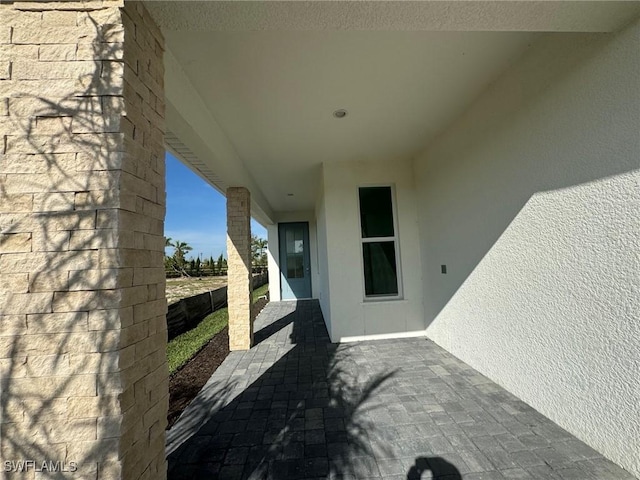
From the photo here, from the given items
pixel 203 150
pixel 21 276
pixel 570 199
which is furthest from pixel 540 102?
pixel 21 276

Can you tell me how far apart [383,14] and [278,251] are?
342 inches

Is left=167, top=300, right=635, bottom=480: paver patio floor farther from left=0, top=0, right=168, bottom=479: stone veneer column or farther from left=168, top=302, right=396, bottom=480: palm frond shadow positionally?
left=0, top=0, right=168, bottom=479: stone veneer column

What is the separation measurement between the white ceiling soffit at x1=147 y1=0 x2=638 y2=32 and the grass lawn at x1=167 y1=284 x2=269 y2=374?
3401mm

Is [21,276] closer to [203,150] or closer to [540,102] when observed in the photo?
[203,150]

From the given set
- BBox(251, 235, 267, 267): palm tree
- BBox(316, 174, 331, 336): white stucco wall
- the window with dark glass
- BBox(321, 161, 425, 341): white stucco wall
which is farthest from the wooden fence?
BBox(251, 235, 267, 267): palm tree

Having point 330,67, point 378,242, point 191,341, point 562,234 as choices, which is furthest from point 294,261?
point 562,234

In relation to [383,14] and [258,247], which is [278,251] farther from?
[258,247]

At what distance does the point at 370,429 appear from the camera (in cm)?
233

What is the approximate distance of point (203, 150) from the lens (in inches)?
117

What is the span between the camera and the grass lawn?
426 centimetres

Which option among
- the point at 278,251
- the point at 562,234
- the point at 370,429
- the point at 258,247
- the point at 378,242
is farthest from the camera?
the point at 258,247

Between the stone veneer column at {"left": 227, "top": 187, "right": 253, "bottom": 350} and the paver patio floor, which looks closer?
the paver patio floor

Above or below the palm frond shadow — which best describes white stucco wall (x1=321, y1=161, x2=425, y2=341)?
above

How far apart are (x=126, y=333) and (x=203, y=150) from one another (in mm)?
2255
